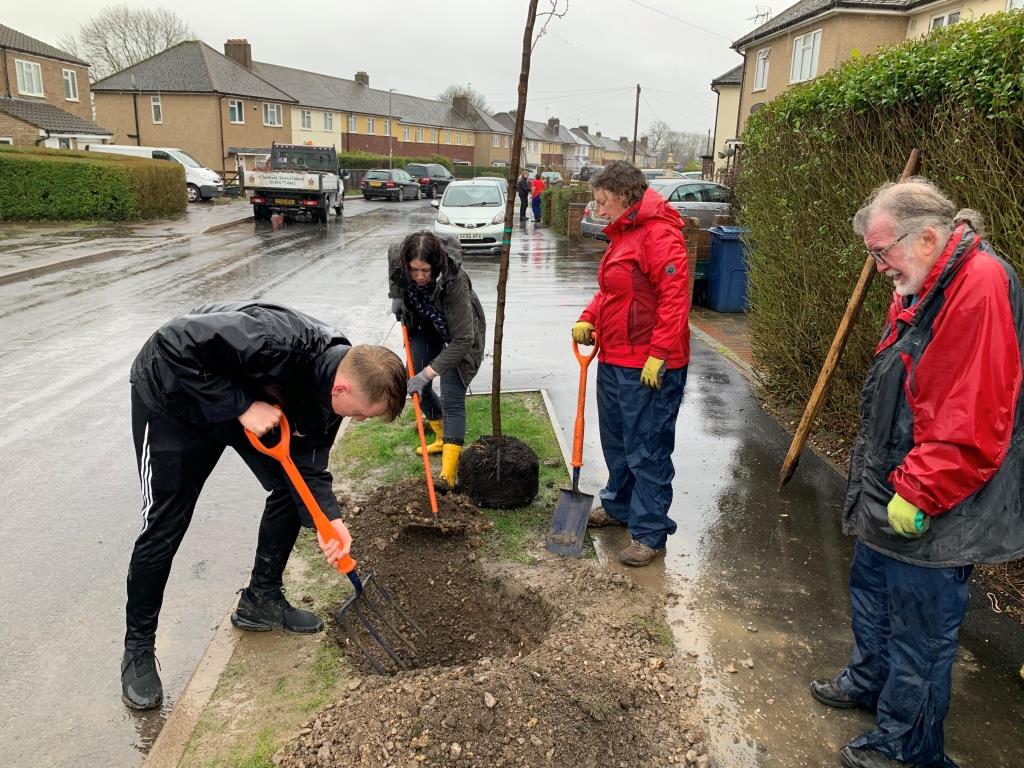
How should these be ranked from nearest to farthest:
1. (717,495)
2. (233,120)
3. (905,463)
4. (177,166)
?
(905,463) → (717,495) → (177,166) → (233,120)

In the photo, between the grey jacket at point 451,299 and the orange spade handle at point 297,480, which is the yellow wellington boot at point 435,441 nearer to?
the grey jacket at point 451,299

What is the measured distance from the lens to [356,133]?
65875 mm

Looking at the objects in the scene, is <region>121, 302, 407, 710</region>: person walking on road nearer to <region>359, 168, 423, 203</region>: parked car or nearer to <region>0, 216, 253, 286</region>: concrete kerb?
<region>0, 216, 253, 286</region>: concrete kerb

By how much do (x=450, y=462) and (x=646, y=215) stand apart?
6.87 ft

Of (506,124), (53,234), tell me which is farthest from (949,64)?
(506,124)

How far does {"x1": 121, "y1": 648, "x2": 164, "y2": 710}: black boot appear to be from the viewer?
3016 mm

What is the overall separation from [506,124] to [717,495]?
308 feet

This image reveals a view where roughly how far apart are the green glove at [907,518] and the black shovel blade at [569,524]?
203 centimetres

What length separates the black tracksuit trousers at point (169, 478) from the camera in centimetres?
289

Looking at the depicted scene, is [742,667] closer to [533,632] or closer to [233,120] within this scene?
[533,632]

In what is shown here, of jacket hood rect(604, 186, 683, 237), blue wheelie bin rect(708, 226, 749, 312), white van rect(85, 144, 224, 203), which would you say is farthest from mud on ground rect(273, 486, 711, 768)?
white van rect(85, 144, 224, 203)

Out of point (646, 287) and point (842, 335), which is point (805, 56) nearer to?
point (842, 335)

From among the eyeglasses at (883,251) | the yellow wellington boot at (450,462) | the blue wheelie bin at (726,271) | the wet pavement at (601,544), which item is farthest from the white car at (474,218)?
the eyeglasses at (883,251)

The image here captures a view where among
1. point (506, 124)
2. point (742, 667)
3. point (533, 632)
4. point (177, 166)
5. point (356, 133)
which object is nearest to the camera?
point (742, 667)
